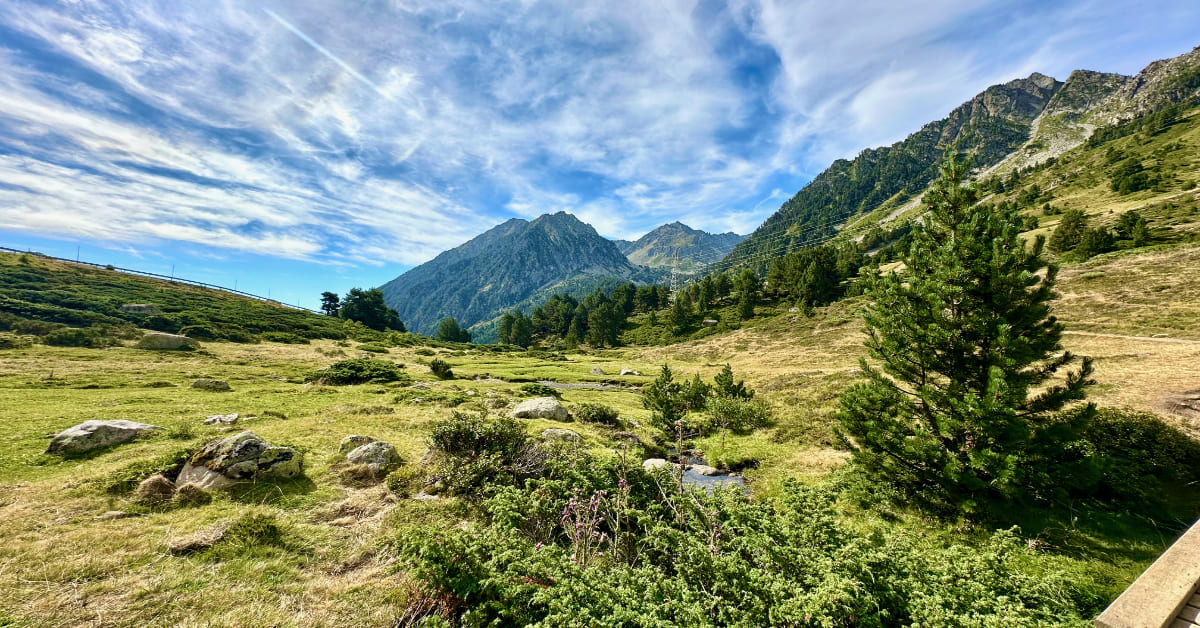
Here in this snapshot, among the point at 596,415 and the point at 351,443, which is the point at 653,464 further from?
the point at 351,443

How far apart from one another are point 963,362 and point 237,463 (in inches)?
868

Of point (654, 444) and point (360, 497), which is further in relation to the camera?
point (654, 444)

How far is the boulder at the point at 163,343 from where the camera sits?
43375 millimetres

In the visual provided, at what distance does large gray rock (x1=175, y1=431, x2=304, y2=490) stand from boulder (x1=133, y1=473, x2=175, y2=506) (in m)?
0.38

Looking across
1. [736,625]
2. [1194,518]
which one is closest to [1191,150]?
[1194,518]

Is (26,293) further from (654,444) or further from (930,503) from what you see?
(930,503)

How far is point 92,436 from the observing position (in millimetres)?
12906

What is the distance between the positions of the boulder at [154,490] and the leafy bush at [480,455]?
6.49m

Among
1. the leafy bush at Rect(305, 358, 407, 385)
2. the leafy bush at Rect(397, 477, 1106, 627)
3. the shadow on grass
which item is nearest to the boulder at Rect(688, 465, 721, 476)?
the leafy bush at Rect(397, 477, 1106, 627)

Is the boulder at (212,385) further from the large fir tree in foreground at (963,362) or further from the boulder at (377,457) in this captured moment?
the large fir tree in foreground at (963,362)

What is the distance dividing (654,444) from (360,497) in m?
15.5

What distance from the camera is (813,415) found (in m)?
24.6

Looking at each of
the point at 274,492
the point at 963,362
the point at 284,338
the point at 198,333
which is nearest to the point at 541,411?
the point at 274,492

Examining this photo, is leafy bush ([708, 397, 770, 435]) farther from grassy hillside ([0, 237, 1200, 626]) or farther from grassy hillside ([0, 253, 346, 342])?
grassy hillside ([0, 253, 346, 342])
